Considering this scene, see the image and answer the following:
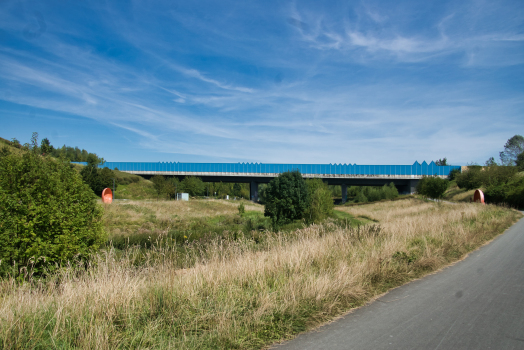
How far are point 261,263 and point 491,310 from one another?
379cm

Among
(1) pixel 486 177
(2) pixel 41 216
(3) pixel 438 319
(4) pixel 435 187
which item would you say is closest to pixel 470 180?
(1) pixel 486 177

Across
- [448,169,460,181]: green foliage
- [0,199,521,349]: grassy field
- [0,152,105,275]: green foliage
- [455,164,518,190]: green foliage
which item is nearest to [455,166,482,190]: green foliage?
[455,164,518,190]: green foliage

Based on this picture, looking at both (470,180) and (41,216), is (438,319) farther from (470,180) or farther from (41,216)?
(470,180)

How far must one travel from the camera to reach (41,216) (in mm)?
6668

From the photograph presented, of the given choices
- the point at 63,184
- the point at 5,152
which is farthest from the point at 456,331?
the point at 5,152

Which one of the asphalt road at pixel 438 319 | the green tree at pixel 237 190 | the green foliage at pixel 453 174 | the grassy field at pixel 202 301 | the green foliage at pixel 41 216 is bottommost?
the green tree at pixel 237 190

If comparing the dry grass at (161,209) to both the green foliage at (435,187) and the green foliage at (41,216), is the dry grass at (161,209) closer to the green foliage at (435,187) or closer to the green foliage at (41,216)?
the green foliage at (41,216)

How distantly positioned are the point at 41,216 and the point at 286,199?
27.6m

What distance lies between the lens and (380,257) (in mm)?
7020

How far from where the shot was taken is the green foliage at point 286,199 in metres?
33.2

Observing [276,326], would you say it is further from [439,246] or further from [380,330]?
[439,246]

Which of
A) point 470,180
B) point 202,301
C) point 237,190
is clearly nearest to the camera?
point 202,301

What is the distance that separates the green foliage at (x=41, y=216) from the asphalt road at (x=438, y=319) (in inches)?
221

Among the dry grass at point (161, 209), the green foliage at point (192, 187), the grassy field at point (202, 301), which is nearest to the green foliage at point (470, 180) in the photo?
the dry grass at point (161, 209)
